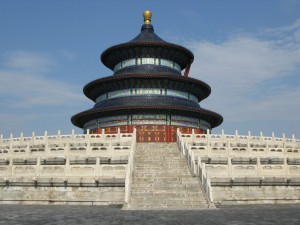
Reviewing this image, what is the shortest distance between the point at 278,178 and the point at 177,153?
7.58m

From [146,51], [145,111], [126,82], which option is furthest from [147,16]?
[145,111]

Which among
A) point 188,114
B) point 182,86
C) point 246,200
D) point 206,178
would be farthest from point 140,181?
point 182,86

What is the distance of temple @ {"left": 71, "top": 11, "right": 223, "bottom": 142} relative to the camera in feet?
126

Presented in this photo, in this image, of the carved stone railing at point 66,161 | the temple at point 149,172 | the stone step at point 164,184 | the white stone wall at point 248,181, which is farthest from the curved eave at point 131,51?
the white stone wall at point 248,181

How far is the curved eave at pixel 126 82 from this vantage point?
3978 centimetres

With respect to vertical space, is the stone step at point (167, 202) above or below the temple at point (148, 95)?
below

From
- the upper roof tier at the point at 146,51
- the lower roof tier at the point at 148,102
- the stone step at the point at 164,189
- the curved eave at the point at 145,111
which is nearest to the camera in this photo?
the stone step at the point at 164,189

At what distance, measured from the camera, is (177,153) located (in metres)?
23.9

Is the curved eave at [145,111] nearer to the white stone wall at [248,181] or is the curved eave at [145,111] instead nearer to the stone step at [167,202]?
the white stone wall at [248,181]

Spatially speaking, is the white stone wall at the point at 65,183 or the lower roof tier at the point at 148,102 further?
the lower roof tier at the point at 148,102

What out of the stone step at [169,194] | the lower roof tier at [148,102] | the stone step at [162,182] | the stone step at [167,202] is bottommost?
the stone step at [167,202]

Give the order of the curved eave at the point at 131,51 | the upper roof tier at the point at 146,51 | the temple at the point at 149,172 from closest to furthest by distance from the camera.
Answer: the temple at the point at 149,172 → the curved eave at the point at 131,51 → the upper roof tier at the point at 146,51

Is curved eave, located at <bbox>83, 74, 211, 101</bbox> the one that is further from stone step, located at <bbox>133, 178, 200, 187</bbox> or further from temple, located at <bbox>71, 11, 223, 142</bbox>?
stone step, located at <bbox>133, 178, 200, 187</bbox>

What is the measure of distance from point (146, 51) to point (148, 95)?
6872 mm
